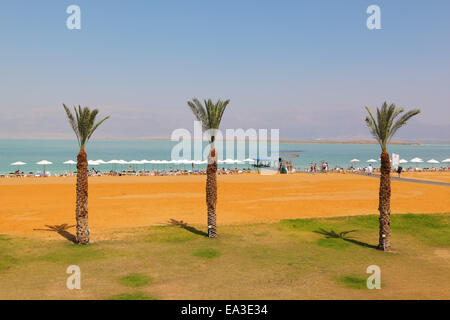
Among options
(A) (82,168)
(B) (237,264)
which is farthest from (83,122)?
(B) (237,264)

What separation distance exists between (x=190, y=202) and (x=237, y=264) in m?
18.2

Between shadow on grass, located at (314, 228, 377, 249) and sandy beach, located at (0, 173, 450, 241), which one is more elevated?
sandy beach, located at (0, 173, 450, 241)

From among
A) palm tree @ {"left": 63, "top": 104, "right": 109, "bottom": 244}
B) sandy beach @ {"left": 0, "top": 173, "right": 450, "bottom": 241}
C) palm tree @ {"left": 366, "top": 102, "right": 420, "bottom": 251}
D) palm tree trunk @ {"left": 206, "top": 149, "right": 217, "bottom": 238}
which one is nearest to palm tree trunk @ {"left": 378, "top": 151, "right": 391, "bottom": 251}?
palm tree @ {"left": 366, "top": 102, "right": 420, "bottom": 251}

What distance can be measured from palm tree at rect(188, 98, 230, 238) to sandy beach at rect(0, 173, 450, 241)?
4537 millimetres

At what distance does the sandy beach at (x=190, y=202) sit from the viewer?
2581 centimetres

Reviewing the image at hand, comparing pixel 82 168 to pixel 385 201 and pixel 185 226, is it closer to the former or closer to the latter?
pixel 185 226

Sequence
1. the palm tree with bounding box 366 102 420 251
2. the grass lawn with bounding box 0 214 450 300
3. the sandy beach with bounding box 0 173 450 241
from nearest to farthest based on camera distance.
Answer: the grass lawn with bounding box 0 214 450 300
the palm tree with bounding box 366 102 420 251
the sandy beach with bounding box 0 173 450 241

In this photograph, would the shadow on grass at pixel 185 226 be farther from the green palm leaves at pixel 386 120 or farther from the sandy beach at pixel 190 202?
the green palm leaves at pixel 386 120

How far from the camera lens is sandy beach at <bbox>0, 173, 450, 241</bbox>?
25.8m

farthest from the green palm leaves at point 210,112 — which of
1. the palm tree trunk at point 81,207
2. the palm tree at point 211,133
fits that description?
the palm tree trunk at point 81,207

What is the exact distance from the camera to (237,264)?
53.6ft

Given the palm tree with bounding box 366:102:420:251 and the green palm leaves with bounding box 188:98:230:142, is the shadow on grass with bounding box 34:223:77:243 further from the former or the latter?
the palm tree with bounding box 366:102:420:251
